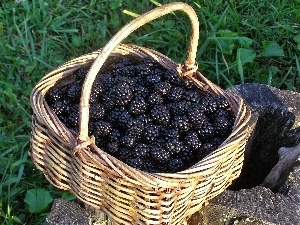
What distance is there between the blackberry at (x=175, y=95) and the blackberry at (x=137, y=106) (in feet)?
0.31

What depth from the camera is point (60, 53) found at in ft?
9.07

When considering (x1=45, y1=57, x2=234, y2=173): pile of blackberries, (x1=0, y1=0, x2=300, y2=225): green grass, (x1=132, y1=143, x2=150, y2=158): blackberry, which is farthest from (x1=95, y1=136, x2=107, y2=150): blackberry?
(x1=0, y1=0, x2=300, y2=225): green grass

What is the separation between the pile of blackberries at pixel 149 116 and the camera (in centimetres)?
168

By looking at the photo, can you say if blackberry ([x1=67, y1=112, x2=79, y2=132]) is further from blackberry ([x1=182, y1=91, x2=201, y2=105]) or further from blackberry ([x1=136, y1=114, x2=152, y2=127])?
blackberry ([x1=182, y1=91, x2=201, y2=105])

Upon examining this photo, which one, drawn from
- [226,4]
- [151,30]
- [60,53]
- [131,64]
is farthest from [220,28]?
[131,64]

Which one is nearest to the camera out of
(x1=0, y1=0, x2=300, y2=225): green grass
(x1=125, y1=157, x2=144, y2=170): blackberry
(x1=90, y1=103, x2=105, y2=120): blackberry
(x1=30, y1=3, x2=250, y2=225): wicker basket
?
(x1=30, y1=3, x2=250, y2=225): wicker basket

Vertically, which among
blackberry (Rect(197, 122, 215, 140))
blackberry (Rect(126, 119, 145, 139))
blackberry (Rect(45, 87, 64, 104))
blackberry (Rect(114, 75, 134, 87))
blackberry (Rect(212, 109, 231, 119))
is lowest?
blackberry (Rect(197, 122, 215, 140))

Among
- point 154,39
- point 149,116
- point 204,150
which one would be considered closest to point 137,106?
point 149,116

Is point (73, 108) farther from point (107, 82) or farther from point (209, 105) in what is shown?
point (209, 105)

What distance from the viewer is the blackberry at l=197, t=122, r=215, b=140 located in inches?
68.6

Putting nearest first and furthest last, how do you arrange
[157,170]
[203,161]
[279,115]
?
[203,161], [157,170], [279,115]

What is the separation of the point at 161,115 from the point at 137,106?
3.3 inches

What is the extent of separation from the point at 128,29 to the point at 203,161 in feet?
1.39

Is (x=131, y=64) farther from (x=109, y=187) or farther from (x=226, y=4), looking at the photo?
(x=226, y=4)
